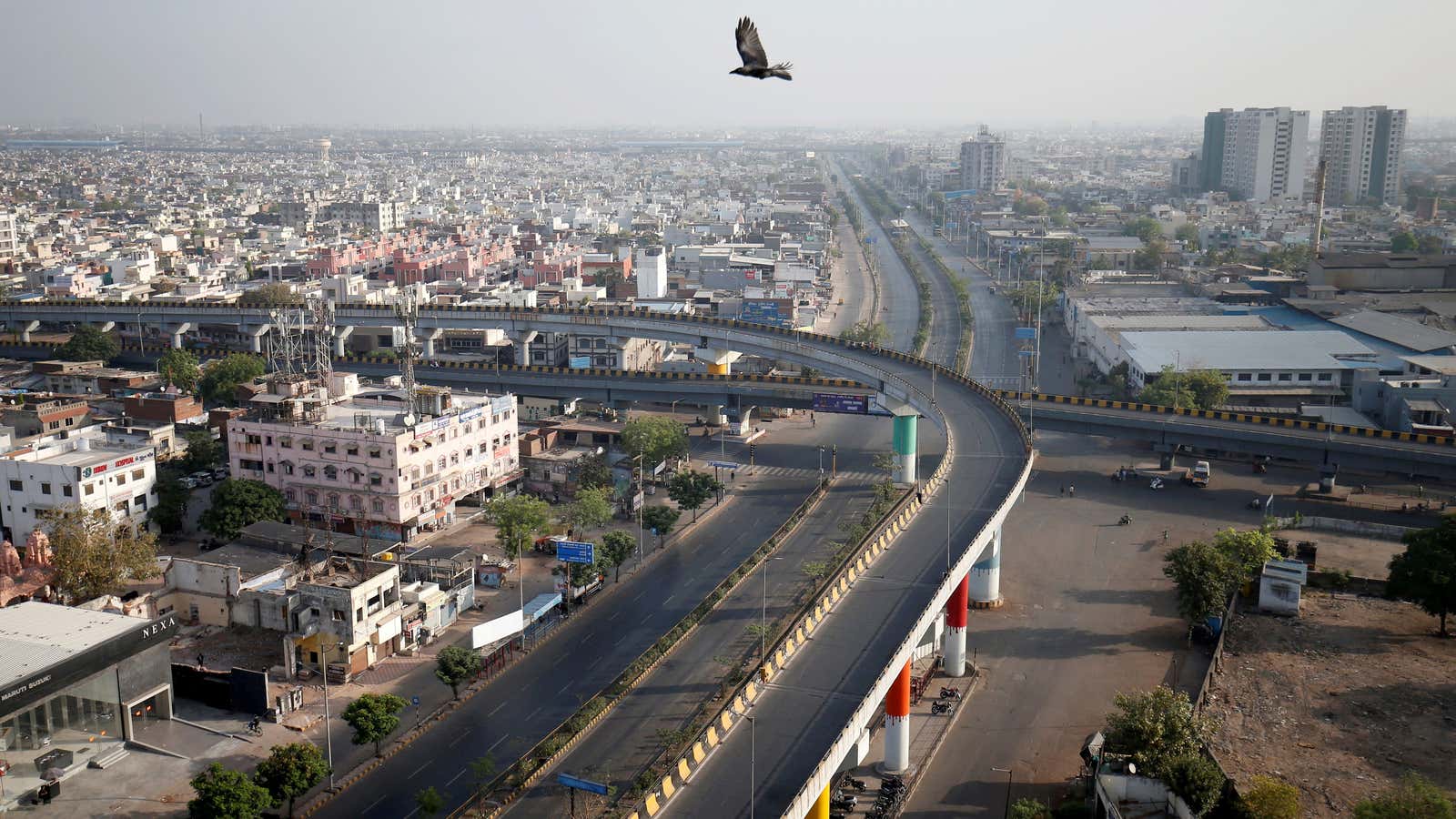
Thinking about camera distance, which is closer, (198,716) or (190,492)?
(198,716)

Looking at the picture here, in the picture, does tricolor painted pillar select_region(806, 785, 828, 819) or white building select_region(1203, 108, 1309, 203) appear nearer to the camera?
tricolor painted pillar select_region(806, 785, 828, 819)

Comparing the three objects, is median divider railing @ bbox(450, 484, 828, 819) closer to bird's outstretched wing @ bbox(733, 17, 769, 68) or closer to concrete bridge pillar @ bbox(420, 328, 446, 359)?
bird's outstretched wing @ bbox(733, 17, 769, 68)

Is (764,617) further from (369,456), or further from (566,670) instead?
(369,456)

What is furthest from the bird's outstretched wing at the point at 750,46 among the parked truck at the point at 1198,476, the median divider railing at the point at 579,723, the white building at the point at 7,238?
the white building at the point at 7,238

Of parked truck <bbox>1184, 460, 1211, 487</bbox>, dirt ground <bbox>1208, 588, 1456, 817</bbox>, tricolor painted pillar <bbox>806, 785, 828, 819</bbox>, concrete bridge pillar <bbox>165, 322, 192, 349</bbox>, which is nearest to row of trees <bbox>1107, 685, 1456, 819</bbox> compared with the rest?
dirt ground <bbox>1208, 588, 1456, 817</bbox>

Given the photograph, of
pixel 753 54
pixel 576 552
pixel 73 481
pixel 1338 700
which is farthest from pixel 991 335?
pixel 753 54

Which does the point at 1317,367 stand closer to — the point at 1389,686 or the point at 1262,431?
the point at 1262,431

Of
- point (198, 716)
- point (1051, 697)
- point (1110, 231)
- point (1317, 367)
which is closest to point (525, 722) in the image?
point (198, 716)
